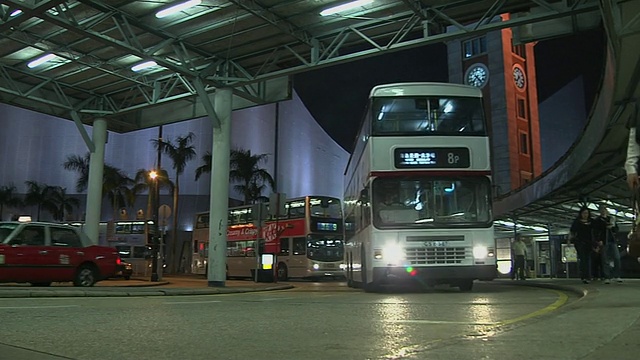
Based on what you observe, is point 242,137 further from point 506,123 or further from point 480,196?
point 480,196

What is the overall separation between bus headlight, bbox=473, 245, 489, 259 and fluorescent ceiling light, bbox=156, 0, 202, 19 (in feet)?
29.5

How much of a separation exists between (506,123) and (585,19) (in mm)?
44874

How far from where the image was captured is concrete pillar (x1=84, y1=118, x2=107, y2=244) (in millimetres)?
22500

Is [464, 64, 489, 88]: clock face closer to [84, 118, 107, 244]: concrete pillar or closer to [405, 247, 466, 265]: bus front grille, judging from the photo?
[84, 118, 107, 244]: concrete pillar

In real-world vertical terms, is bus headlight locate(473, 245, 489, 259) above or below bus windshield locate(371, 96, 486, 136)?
below

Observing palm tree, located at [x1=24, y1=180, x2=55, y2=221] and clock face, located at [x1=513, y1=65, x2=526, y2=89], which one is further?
clock face, located at [x1=513, y1=65, x2=526, y2=89]

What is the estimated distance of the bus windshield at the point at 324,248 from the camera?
1090 inches

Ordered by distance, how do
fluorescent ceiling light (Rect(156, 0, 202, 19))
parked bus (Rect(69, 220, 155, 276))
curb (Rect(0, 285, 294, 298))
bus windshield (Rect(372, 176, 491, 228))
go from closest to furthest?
curb (Rect(0, 285, 294, 298))
bus windshield (Rect(372, 176, 491, 228))
fluorescent ceiling light (Rect(156, 0, 202, 19))
parked bus (Rect(69, 220, 155, 276))

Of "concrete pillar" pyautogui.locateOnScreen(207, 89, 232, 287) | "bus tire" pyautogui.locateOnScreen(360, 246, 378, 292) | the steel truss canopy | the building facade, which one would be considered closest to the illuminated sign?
the steel truss canopy

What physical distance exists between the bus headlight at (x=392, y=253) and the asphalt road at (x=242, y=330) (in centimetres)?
395

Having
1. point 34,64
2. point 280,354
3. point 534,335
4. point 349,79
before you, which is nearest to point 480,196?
point 534,335

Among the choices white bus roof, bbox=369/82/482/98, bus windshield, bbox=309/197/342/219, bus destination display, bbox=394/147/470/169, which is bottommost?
bus destination display, bbox=394/147/470/169

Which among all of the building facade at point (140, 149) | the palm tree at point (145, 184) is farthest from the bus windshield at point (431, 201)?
the building facade at point (140, 149)

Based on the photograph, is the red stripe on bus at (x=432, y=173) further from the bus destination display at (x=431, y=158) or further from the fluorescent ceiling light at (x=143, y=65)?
the fluorescent ceiling light at (x=143, y=65)
